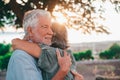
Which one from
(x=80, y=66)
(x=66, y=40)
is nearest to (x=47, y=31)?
(x=66, y=40)

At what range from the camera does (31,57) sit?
9.70 ft

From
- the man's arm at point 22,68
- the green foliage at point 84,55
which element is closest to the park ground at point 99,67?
the green foliage at point 84,55

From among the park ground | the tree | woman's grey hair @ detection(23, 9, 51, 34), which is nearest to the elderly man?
woman's grey hair @ detection(23, 9, 51, 34)

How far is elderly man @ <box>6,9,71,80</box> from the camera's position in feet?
9.23

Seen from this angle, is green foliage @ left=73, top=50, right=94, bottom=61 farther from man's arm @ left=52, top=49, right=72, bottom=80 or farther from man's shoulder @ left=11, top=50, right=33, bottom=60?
man's shoulder @ left=11, top=50, right=33, bottom=60

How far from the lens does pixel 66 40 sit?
3.60 m

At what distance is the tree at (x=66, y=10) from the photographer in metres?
13.2

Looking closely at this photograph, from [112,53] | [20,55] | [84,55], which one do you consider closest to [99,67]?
[84,55]

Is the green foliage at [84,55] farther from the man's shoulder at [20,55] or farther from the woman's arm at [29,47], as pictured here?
the man's shoulder at [20,55]

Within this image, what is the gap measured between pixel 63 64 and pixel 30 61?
1.00 ft

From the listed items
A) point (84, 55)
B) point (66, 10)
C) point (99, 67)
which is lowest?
point (99, 67)

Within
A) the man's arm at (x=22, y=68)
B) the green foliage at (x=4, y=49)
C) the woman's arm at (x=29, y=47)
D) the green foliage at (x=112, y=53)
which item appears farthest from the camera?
the green foliage at (x=112, y=53)

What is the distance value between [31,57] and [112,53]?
30.0 meters

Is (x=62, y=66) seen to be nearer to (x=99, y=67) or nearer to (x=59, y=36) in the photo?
(x=59, y=36)
